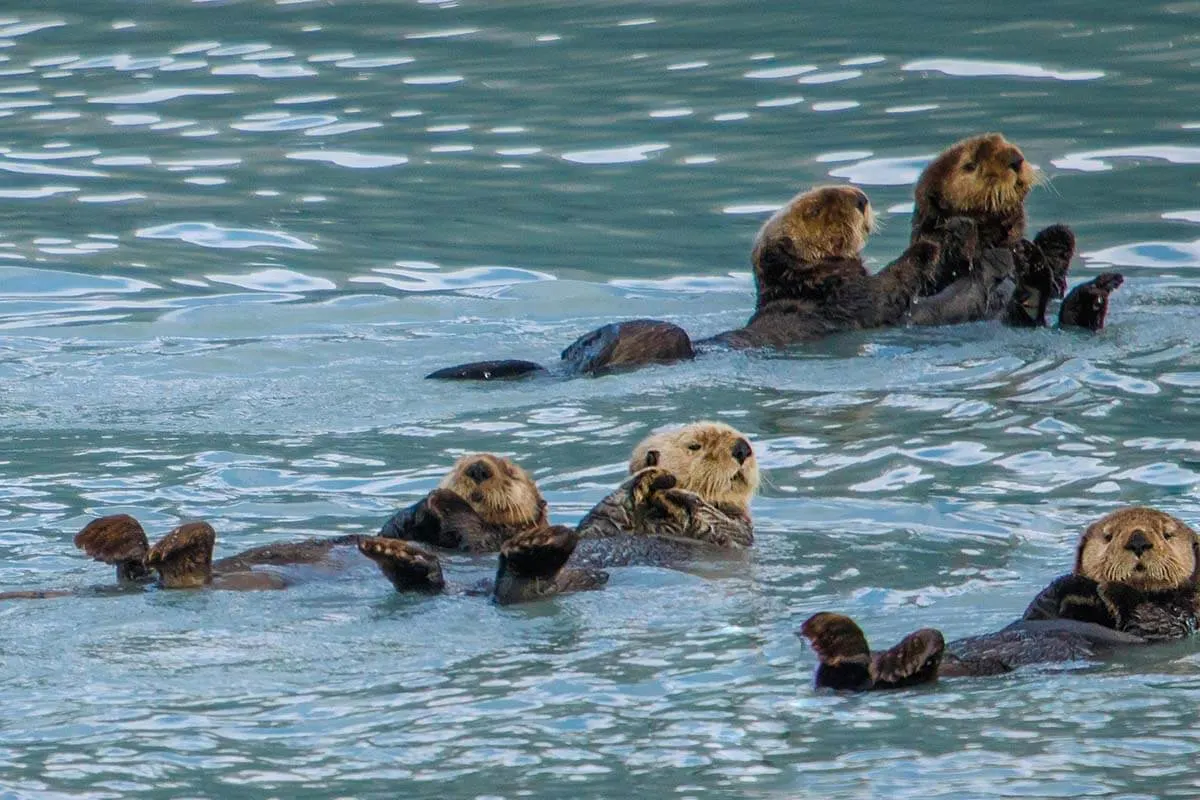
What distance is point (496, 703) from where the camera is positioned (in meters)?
4.16

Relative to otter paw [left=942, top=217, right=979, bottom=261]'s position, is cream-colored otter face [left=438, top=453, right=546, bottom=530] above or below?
below

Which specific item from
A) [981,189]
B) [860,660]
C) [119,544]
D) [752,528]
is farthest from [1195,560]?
[981,189]

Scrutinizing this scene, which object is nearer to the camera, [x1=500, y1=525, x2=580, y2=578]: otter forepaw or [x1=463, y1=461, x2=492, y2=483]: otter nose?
[x1=500, y1=525, x2=580, y2=578]: otter forepaw

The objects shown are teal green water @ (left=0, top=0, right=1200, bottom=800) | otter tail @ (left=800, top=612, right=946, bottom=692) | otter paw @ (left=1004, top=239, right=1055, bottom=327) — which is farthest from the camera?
otter paw @ (left=1004, top=239, right=1055, bottom=327)

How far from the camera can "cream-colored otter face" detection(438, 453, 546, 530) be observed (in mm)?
5812

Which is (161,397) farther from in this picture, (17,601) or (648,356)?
(17,601)

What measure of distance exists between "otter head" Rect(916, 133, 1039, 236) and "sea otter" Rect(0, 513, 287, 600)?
449 centimetres

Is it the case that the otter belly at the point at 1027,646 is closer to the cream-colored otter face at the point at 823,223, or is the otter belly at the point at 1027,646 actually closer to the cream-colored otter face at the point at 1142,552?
the cream-colored otter face at the point at 1142,552

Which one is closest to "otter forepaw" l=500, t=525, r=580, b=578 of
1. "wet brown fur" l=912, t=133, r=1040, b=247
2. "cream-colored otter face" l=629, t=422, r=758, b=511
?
"cream-colored otter face" l=629, t=422, r=758, b=511

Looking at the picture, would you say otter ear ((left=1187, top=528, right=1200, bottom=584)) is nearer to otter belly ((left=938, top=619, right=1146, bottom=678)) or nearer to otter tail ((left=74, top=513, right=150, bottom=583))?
otter belly ((left=938, top=619, right=1146, bottom=678))

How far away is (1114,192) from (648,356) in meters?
4.64

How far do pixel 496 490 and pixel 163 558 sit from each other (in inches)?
45.9

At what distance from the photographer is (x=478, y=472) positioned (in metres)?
5.80

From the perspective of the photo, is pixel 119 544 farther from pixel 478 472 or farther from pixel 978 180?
pixel 978 180
